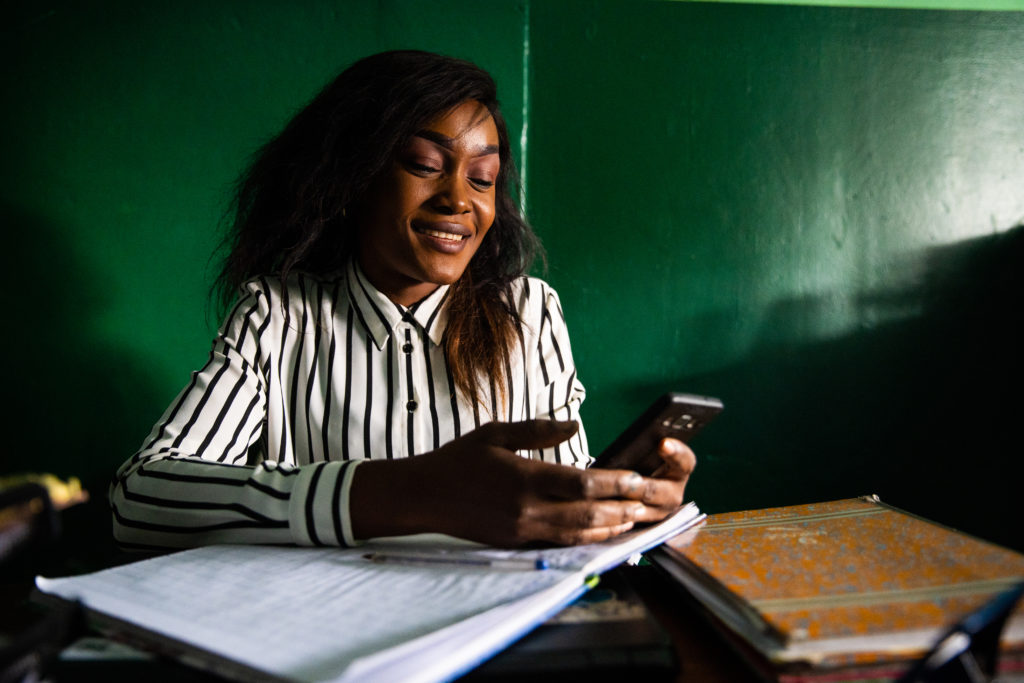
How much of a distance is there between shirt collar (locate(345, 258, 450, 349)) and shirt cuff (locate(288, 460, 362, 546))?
1.74ft

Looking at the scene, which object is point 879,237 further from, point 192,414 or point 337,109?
point 192,414

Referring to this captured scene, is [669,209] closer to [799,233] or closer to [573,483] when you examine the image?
[799,233]

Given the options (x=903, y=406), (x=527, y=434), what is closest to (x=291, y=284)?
(x=527, y=434)

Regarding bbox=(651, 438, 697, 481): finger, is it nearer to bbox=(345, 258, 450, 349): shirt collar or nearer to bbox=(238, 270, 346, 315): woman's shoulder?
bbox=(345, 258, 450, 349): shirt collar

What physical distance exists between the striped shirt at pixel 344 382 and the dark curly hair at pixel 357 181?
41 millimetres

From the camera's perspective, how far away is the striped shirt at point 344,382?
1026 millimetres

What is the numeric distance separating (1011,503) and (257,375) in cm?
207

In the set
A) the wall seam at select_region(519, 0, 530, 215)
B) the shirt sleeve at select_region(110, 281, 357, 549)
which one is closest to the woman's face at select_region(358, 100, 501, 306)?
the shirt sleeve at select_region(110, 281, 357, 549)

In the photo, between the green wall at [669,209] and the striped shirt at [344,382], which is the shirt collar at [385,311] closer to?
the striped shirt at [344,382]

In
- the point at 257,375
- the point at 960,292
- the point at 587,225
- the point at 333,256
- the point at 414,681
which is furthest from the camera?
the point at 960,292

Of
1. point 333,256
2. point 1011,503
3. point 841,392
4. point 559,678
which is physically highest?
point 333,256

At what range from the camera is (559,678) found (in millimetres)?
439

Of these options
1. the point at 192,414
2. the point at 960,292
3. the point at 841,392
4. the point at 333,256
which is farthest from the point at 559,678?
the point at 960,292

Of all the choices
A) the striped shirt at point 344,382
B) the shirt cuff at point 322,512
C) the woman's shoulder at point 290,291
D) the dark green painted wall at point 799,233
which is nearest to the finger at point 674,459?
the shirt cuff at point 322,512
